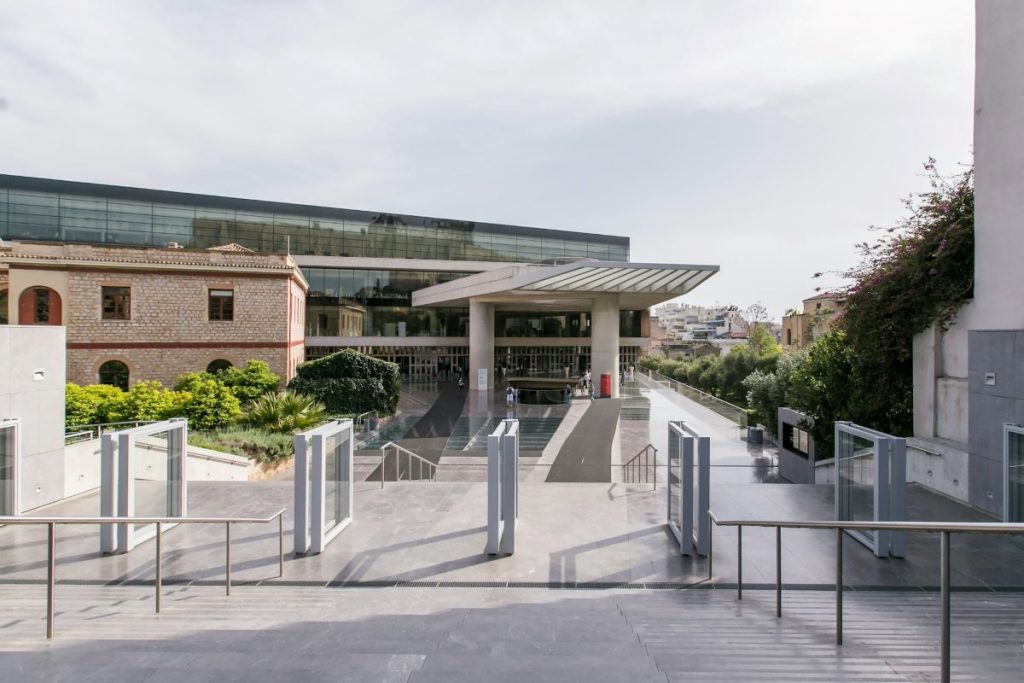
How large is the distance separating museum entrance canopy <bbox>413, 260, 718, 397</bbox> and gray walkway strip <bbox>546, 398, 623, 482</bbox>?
6.53 meters

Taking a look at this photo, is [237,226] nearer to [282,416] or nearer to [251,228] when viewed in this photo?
[251,228]

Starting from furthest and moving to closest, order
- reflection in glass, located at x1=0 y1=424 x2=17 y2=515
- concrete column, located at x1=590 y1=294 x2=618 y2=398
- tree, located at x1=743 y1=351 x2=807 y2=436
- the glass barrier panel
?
concrete column, located at x1=590 y1=294 x2=618 y2=398, tree, located at x1=743 y1=351 x2=807 y2=436, reflection in glass, located at x1=0 y1=424 x2=17 y2=515, the glass barrier panel

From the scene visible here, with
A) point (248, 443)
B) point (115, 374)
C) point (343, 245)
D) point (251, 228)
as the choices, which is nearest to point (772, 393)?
point (248, 443)

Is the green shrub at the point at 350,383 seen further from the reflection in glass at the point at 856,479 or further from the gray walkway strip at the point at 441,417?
the reflection in glass at the point at 856,479

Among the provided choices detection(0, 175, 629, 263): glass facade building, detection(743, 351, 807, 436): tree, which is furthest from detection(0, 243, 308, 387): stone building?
detection(0, 175, 629, 263): glass facade building

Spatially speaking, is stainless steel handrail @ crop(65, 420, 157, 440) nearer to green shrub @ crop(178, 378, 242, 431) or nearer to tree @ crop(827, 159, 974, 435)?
green shrub @ crop(178, 378, 242, 431)

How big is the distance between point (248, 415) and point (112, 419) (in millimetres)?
3486

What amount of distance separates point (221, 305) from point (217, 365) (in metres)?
2.50

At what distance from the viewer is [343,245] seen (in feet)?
155

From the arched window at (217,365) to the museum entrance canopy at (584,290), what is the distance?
44.1 ft

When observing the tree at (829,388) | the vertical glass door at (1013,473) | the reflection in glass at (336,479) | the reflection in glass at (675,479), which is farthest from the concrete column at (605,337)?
the reflection in glass at (336,479)

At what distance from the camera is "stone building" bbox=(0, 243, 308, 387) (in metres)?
21.4

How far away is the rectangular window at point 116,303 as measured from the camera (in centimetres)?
2202

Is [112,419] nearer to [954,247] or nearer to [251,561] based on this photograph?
[251,561]
